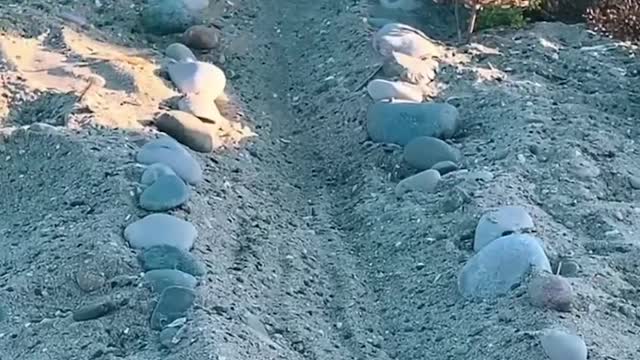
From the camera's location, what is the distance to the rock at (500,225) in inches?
Result: 187

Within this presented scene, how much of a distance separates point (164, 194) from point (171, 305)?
0.72 metres

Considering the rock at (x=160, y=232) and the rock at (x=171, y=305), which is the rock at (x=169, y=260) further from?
the rock at (x=171, y=305)

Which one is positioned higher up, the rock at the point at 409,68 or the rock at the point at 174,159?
the rock at the point at 174,159

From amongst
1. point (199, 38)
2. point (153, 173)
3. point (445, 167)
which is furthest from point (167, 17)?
point (445, 167)

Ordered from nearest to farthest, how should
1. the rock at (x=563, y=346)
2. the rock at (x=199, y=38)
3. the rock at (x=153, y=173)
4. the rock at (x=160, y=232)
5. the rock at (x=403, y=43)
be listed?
the rock at (x=563, y=346) < the rock at (x=160, y=232) < the rock at (x=153, y=173) < the rock at (x=403, y=43) < the rock at (x=199, y=38)

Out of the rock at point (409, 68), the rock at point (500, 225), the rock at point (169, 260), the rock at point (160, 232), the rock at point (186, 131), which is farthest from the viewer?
the rock at point (409, 68)

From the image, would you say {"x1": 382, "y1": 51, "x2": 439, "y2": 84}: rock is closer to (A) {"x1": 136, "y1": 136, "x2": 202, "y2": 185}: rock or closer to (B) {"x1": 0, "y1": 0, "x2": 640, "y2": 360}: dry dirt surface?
(B) {"x1": 0, "y1": 0, "x2": 640, "y2": 360}: dry dirt surface

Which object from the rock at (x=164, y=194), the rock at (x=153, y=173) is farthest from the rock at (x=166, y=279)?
the rock at (x=153, y=173)

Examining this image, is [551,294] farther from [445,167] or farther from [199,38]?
[199,38]

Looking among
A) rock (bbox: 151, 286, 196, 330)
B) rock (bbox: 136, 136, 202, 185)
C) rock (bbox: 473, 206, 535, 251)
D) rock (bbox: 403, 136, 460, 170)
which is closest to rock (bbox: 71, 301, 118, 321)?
rock (bbox: 151, 286, 196, 330)

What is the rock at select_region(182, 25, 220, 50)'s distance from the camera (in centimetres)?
635

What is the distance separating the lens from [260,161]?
5.49 meters

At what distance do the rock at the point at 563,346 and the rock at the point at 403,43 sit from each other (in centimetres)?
232

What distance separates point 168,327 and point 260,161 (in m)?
1.47
